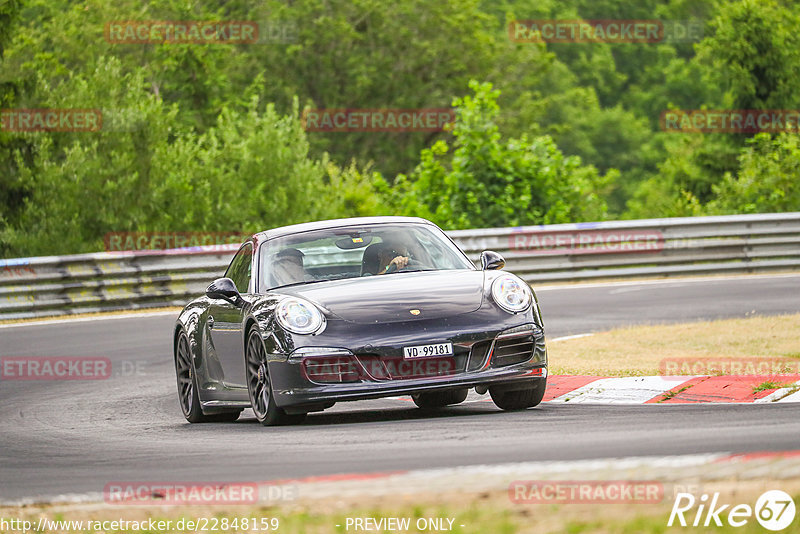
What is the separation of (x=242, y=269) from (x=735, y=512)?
6.22m

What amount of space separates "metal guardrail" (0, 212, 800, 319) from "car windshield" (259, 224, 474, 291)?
37.2 ft

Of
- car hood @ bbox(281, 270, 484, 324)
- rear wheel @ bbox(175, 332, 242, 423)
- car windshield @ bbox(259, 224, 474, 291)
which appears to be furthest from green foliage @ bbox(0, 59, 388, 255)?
car hood @ bbox(281, 270, 484, 324)

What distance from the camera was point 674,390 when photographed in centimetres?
973

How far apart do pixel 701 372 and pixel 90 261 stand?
12.5 metres

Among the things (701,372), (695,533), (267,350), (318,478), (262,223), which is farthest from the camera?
(262,223)

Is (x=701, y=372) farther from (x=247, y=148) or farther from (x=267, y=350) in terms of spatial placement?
(x=247, y=148)

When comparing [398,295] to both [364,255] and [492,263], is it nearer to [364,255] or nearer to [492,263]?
[364,255]

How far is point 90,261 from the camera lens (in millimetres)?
21047

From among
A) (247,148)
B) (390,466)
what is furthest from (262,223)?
(390,466)

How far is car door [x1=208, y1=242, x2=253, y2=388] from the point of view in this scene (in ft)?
31.7

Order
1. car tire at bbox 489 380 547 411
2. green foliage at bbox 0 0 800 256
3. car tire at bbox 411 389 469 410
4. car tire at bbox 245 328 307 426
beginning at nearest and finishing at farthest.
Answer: car tire at bbox 245 328 307 426, car tire at bbox 489 380 547 411, car tire at bbox 411 389 469 410, green foliage at bbox 0 0 800 256

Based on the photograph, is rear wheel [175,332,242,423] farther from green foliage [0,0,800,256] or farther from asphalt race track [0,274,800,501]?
green foliage [0,0,800,256]

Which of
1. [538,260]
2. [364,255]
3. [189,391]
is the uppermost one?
[364,255]

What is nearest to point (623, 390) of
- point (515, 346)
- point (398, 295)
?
point (515, 346)
